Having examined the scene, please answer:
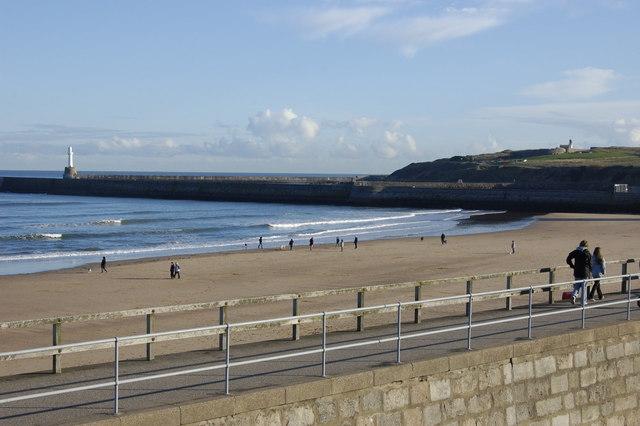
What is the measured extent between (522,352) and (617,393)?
1810 millimetres

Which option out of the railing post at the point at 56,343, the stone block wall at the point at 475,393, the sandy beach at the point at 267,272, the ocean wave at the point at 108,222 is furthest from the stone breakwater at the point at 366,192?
the railing post at the point at 56,343

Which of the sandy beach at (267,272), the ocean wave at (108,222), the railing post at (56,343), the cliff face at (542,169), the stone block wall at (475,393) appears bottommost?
the sandy beach at (267,272)

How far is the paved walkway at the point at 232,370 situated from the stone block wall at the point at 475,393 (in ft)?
0.95

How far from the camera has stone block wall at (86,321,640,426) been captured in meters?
6.53

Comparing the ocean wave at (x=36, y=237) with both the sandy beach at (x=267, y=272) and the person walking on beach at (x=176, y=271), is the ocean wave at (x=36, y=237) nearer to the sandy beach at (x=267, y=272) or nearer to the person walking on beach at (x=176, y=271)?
Answer: the sandy beach at (x=267, y=272)

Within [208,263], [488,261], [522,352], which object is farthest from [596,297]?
[208,263]

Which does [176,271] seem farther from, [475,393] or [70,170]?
[70,170]

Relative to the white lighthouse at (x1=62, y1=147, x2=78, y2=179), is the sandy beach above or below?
below

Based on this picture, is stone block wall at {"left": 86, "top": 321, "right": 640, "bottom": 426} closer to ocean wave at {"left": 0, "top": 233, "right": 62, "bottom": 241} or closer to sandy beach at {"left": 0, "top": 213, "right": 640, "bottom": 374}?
sandy beach at {"left": 0, "top": 213, "right": 640, "bottom": 374}

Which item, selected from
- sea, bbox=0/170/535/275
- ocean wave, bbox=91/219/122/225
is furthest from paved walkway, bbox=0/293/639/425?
ocean wave, bbox=91/219/122/225

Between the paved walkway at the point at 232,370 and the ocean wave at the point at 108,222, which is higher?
the paved walkway at the point at 232,370

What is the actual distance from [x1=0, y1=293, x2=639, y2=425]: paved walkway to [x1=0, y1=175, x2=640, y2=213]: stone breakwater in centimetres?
6227

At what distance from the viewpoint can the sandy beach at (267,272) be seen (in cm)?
2191

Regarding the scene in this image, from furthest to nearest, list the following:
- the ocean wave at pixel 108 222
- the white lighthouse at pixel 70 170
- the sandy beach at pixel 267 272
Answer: the white lighthouse at pixel 70 170, the ocean wave at pixel 108 222, the sandy beach at pixel 267 272
